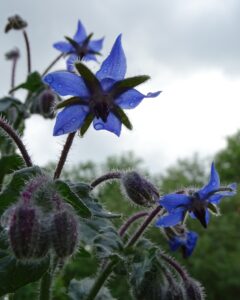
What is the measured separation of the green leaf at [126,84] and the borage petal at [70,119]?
8cm

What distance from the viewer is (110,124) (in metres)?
1.43

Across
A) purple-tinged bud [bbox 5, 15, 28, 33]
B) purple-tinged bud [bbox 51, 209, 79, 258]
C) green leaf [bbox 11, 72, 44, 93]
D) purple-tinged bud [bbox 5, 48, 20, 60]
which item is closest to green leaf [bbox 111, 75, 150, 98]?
purple-tinged bud [bbox 51, 209, 79, 258]

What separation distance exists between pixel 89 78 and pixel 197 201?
43 cm

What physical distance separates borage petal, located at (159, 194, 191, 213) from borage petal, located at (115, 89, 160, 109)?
0.77ft

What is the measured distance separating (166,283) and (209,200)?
24 centimetres

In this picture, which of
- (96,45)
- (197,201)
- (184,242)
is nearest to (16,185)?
(197,201)

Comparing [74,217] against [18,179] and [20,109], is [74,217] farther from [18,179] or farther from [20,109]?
[20,109]

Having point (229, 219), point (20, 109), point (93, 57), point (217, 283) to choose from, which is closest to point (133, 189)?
point (20, 109)

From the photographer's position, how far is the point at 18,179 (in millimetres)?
1292

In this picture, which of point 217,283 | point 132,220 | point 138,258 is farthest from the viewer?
point 217,283

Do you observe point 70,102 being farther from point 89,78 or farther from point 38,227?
point 38,227

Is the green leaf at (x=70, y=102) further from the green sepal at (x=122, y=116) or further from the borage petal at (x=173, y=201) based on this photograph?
the borage petal at (x=173, y=201)

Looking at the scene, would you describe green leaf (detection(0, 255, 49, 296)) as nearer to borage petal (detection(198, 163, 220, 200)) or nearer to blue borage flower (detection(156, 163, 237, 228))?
blue borage flower (detection(156, 163, 237, 228))

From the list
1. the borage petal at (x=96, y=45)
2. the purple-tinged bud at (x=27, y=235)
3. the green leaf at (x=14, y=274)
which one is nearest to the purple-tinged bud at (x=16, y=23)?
the borage petal at (x=96, y=45)
